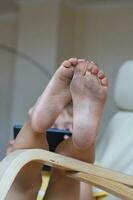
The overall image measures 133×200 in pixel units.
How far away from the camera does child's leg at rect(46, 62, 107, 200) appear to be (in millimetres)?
885

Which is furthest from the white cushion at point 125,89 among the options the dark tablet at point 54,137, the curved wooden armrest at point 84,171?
the curved wooden armrest at point 84,171

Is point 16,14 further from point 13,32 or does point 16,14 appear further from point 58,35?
point 58,35

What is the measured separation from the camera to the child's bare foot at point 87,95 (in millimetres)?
896

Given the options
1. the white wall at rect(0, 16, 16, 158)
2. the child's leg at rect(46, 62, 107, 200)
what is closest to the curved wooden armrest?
the child's leg at rect(46, 62, 107, 200)

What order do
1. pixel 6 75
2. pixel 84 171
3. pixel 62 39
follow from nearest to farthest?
1. pixel 84 171
2. pixel 62 39
3. pixel 6 75

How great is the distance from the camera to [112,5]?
2.94 m

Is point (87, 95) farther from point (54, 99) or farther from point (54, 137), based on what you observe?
point (54, 137)

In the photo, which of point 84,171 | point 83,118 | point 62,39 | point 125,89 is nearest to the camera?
point 84,171

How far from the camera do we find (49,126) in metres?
0.90

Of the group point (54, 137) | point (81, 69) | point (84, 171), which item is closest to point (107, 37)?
point (54, 137)

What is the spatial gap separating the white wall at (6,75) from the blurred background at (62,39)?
12 centimetres

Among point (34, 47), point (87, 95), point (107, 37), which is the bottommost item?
point (34, 47)

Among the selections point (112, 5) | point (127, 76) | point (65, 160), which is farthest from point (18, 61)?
point (65, 160)

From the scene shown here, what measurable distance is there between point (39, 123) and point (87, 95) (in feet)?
0.45
